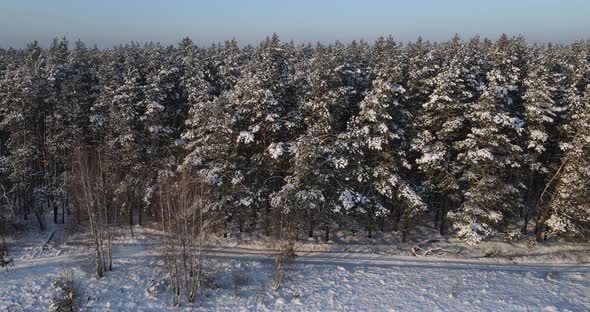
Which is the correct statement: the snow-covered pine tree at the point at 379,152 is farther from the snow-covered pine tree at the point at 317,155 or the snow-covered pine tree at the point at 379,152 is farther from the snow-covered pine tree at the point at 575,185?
the snow-covered pine tree at the point at 575,185

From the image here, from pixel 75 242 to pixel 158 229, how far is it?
6.29 meters

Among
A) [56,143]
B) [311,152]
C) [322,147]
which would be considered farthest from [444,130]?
[56,143]

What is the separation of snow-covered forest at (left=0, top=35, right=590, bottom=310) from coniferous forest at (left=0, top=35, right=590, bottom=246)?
0.48ft

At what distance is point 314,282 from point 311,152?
8344 mm

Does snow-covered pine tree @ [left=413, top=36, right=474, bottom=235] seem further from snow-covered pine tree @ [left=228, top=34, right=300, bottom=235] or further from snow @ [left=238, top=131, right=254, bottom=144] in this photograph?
snow @ [left=238, top=131, right=254, bottom=144]

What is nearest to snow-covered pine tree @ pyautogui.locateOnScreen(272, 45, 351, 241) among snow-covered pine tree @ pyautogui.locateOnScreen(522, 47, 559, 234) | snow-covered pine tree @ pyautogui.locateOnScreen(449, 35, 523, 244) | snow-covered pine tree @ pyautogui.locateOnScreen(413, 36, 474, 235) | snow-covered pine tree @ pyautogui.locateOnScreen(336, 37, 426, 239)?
snow-covered pine tree @ pyautogui.locateOnScreen(336, 37, 426, 239)

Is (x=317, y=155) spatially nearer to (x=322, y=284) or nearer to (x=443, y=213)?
(x=322, y=284)

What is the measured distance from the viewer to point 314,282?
27.9m

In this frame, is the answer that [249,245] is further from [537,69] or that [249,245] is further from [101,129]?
[537,69]

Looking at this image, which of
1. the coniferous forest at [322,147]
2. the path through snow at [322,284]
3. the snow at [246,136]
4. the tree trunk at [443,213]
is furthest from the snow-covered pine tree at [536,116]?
the snow at [246,136]

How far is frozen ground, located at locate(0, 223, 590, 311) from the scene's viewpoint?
24.8 m

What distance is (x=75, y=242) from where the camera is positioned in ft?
113

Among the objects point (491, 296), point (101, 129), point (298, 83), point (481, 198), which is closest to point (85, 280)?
point (101, 129)

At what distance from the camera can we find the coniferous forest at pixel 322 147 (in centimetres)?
3039
